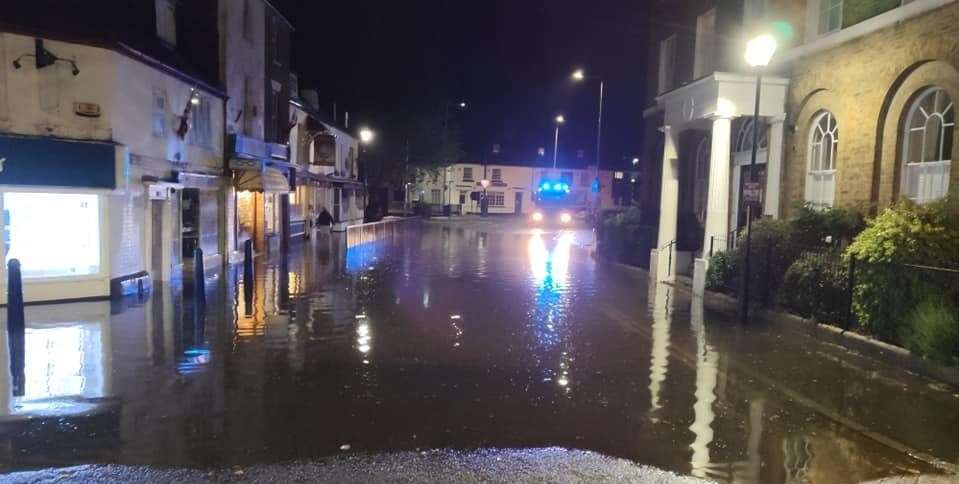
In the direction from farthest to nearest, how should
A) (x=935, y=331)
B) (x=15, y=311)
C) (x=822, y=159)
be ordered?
(x=822, y=159) < (x=15, y=311) < (x=935, y=331)

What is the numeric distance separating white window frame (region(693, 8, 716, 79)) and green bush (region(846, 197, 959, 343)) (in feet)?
32.2

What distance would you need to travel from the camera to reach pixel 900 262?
929 cm

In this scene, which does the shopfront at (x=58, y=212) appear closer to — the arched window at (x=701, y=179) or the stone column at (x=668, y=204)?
the stone column at (x=668, y=204)

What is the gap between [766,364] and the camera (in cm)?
897

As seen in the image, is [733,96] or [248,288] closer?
[248,288]

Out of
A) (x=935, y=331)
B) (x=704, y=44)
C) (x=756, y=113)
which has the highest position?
(x=704, y=44)

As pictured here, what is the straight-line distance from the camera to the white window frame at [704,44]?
18.7 metres

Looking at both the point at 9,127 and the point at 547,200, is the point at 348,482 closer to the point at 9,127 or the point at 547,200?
the point at 9,127

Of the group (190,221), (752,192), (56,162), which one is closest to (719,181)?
(752,192)

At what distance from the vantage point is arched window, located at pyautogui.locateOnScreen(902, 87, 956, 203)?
11.8 meters

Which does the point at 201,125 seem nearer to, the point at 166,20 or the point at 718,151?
the point at 166,20

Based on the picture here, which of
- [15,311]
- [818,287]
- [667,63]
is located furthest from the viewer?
[667,63]

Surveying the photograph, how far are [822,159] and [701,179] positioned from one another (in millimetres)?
6127

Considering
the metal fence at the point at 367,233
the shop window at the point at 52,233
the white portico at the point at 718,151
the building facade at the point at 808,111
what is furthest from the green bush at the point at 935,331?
the metal fence at the point at 367,233
